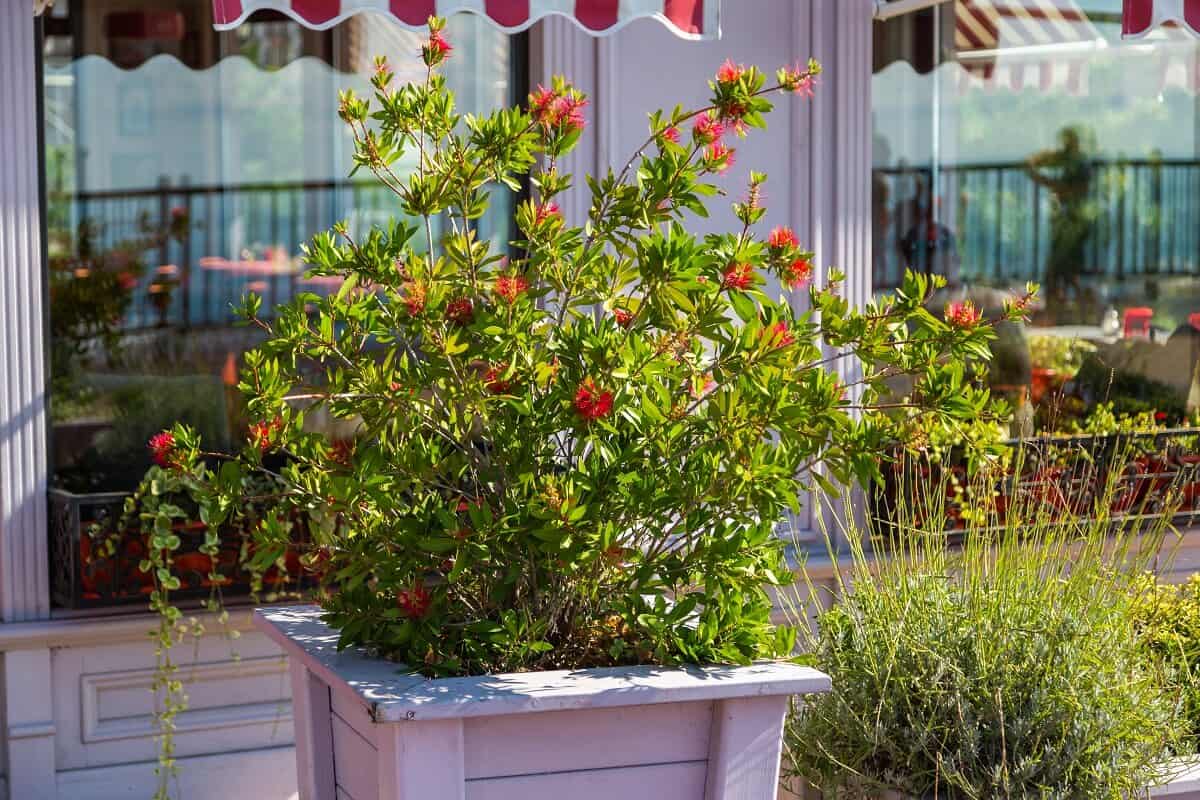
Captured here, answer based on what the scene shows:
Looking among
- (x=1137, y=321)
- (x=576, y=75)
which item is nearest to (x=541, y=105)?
(x=576, y=75)

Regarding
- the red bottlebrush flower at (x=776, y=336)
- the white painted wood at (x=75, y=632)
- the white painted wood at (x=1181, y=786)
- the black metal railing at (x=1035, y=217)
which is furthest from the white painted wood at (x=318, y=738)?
the black metal railing at (x=1035, y=217)

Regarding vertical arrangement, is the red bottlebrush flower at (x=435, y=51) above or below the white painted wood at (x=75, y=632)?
above

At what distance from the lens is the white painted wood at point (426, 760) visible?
255 cm

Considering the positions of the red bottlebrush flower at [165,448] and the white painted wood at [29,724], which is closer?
the red bottlebrush flower at [165,448]

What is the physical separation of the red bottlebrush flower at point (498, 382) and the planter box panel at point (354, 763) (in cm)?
71

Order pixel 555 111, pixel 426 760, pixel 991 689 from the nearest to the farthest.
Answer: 1. pixel 426 760
2. pixel 555 111
3. pixel 991 689

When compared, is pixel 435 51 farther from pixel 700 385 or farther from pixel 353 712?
pixel 353 712

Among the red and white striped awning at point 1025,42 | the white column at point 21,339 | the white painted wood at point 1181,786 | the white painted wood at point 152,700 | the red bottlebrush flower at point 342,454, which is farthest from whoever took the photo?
the red and white striped awning at point 1025,42

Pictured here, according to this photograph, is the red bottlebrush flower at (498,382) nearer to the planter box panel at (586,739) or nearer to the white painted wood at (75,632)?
the planter box panel at (586,739)

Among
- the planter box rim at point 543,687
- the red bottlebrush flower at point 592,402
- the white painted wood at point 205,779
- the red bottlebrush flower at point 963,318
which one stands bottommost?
the white painted wood at point 205,779

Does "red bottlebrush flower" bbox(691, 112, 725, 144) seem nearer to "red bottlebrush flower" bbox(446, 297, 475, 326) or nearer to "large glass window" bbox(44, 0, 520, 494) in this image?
"red bottlebrush flower" bbox(446, 297, 475, 326)

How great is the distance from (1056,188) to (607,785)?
4214 mm

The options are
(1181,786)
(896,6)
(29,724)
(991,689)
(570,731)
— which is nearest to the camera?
(570,731)

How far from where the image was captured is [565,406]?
8.80 feet
